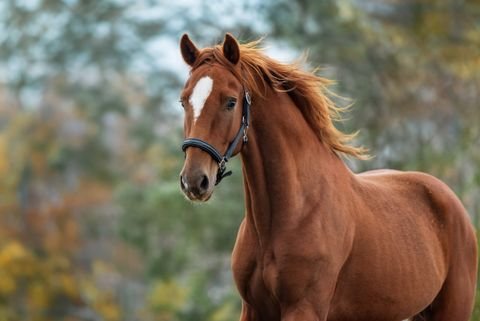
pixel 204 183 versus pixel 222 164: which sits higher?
pixel 222 164

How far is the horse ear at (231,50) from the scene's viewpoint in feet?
18.4

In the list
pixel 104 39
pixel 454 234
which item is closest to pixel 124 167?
pixel 104 39

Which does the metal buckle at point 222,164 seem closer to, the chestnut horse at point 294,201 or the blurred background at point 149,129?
the chestnut horse at point 294,201

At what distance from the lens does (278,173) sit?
5.79 meters

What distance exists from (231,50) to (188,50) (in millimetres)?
321

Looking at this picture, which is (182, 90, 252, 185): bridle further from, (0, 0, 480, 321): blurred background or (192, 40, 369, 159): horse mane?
(0, 0, 480, 321): blurred background

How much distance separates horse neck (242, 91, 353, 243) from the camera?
18.9ft

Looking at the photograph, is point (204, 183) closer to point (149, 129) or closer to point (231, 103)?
point (231, 103)

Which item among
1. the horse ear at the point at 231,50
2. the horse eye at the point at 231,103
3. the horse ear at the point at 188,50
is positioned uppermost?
the horse ear at the point at 188,50

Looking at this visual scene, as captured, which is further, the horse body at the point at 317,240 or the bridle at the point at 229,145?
the horse body at the point at 317,240

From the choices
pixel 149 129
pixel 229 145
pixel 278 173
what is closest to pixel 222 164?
pixel 229 145

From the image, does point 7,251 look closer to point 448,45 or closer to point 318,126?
point 448,45

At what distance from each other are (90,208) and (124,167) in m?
2.33

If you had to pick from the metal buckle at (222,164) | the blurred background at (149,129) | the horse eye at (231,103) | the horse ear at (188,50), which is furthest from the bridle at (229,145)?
the blurred background at (149,129)
